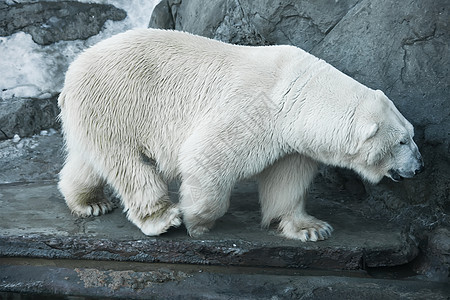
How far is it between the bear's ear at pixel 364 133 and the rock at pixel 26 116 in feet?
10.7

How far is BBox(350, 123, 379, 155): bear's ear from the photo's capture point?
3410 millimetres

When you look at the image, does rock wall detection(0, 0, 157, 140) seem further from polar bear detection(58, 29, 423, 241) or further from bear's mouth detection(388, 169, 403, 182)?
bear's mouth detection(388, 169, 403, 182)

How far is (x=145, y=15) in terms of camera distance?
6820mm

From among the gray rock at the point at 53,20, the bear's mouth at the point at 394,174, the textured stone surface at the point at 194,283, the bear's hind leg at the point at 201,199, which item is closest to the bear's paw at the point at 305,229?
the textured stone surface at the point at 194,283

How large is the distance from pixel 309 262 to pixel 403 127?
3.11 feet

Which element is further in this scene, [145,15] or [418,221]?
[145,15]

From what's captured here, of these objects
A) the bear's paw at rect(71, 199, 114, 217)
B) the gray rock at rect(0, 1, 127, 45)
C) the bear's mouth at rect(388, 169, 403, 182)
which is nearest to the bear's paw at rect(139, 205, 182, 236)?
the bear's paw at rect(71, 199, 114, 217)

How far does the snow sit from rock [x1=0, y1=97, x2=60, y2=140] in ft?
0.39

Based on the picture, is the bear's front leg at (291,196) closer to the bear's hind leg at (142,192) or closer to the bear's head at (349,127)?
the bear's head at (349,127)

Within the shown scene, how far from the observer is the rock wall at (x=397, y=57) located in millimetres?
3971

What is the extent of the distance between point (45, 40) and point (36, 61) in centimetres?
28

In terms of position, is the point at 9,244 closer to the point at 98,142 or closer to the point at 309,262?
the point at 98,142

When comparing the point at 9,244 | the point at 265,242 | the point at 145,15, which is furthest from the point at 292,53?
the point at 145,15

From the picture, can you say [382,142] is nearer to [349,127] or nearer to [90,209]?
[349,127]
